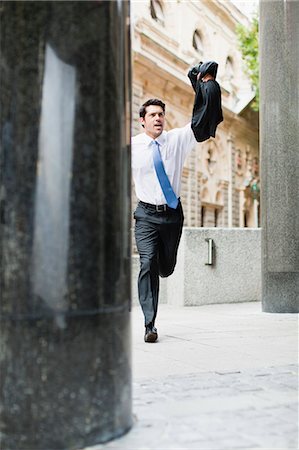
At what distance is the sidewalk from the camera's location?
266 centimetres

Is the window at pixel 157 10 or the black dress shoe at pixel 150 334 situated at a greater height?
the window at pixel 157 10

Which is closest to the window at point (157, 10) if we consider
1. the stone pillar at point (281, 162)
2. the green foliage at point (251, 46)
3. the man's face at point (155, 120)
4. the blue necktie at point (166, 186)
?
the green foliage at point (251, 46)

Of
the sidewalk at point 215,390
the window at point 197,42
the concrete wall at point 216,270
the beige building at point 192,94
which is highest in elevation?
the window at point 197,42

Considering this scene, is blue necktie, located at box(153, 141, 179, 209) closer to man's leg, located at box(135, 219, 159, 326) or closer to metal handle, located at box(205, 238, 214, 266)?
man's leg, located at box(135, 219, 159, 326)

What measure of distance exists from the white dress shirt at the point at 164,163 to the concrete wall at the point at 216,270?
396cm

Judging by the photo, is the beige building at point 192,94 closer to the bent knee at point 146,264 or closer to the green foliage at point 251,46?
the green foliage at point 251,46

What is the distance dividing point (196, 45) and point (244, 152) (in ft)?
28.7

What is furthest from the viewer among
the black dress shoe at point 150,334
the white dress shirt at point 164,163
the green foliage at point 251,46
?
the green foliage at point 251,46

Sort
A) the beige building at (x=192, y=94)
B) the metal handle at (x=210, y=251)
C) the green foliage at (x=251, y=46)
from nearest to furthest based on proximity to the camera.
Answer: the metal handle at (x=210, y=251) → the beige building at (x=192, y=94) → the green foliage at (x=251, y=46)

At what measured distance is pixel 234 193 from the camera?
44688 mm

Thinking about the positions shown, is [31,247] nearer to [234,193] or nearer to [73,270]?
[73,270]

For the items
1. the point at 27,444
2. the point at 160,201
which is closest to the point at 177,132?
the point at 160,201

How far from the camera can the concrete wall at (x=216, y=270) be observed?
9.80m

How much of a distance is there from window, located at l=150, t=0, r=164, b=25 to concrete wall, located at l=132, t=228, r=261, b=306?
1009 inches
